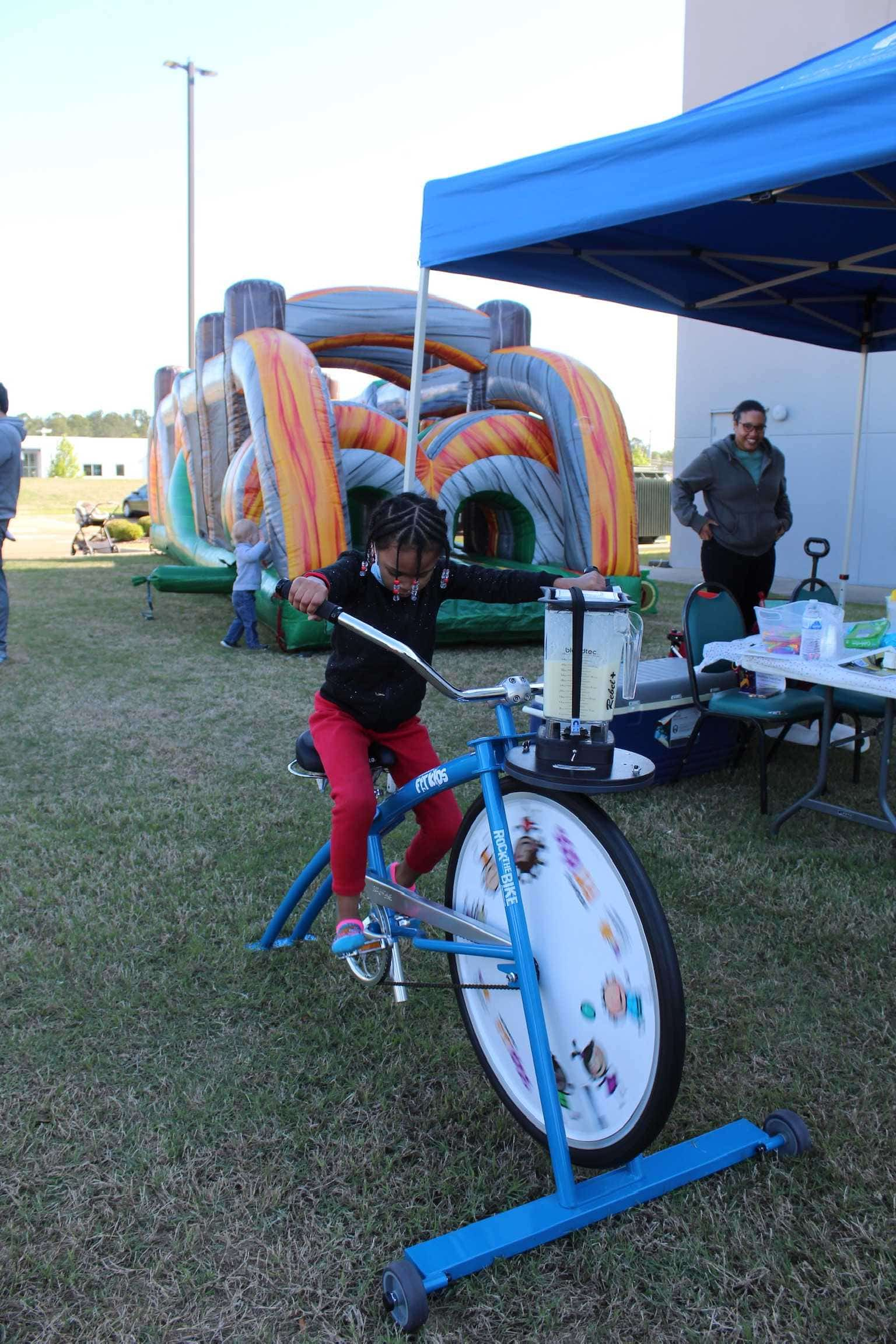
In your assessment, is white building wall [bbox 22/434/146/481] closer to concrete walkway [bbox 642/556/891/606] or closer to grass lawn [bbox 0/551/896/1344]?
concrete walkway [bbox 642/556/891/606]

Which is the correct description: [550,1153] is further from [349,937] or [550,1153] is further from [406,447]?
[406,447]

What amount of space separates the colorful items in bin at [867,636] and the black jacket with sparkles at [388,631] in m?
2.45

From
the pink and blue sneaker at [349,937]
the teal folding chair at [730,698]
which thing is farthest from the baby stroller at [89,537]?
the pink and blue sneaker at [349,937]

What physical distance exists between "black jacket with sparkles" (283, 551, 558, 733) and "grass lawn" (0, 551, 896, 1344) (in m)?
0.95

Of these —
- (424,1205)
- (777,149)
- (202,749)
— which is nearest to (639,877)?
(424,1205)

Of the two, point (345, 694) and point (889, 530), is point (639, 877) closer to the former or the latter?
point (345, 694)

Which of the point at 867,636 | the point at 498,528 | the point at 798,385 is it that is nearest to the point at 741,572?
the point at 867,636

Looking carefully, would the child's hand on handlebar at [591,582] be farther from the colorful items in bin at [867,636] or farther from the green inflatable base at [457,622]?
the green inflatable base at [457,622]

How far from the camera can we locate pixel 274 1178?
7.43ft

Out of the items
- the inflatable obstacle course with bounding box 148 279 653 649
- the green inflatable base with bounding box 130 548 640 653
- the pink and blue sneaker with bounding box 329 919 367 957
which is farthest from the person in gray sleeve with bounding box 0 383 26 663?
the pink and blue sneaker with bounding box 329 919 367 957

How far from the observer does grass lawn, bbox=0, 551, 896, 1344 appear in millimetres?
1929

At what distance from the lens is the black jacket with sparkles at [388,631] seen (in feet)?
8.68

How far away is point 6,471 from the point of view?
7.60 m

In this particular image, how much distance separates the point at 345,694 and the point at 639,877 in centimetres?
105
